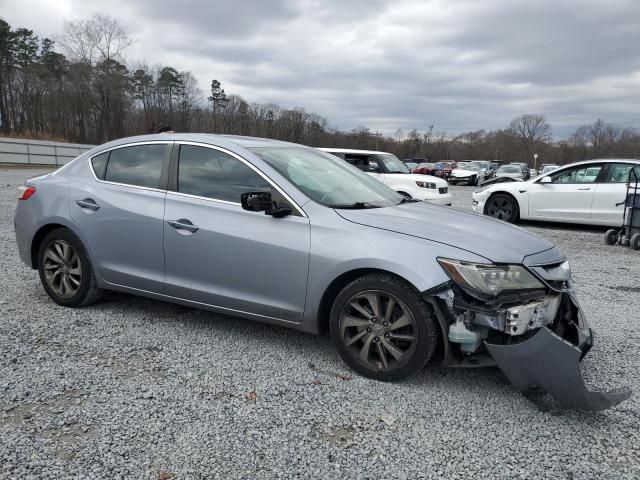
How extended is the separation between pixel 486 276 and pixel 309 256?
1144mm

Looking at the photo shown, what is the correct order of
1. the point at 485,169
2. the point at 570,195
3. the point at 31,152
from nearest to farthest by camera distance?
the point at 570,195 < the point at 31,152 < the point at 485,169

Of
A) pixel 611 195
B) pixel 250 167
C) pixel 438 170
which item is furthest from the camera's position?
pixel 438 170

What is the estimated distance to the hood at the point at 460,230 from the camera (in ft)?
10.1

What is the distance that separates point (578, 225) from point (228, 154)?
10.4m

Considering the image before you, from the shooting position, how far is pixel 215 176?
3869mm

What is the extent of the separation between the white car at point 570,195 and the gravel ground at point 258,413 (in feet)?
22.1

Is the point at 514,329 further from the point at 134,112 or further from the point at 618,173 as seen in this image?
the point at 134,112

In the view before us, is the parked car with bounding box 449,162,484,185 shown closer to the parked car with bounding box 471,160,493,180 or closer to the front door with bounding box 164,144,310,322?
the parked car with bounding box 471,160,493,180

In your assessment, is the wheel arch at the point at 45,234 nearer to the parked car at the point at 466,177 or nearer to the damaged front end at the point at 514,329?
the damaged front end at the point at 514,329

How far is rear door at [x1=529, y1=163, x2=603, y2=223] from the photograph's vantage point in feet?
33.9

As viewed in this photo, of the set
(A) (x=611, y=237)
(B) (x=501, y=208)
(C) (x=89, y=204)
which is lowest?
(A) (x=611, y=237)

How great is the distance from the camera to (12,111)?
62938 mm

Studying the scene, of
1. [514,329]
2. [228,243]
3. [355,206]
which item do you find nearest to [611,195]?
[355,206]

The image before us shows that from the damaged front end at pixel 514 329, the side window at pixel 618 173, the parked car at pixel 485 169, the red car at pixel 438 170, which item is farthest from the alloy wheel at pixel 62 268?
the parked car at pixel 485 169
